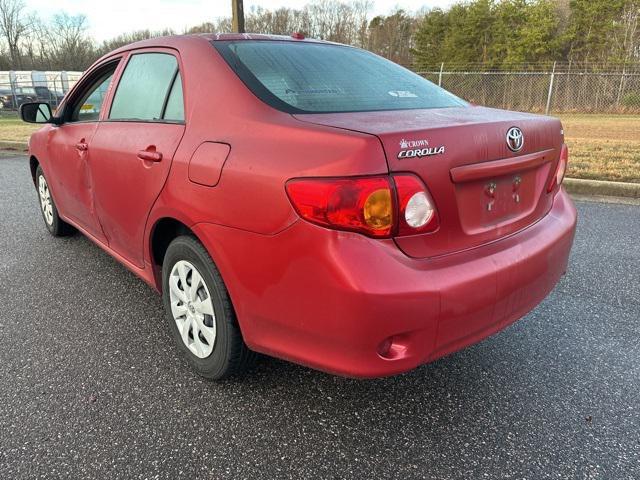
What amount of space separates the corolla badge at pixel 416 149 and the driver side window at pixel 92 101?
7.49ft

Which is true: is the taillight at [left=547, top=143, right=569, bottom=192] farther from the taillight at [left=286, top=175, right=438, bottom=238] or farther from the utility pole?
the utility pole

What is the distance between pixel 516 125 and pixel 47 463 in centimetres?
220

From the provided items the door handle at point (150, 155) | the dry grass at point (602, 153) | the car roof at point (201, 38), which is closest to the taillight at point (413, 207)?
the door handle at point (150, 155)

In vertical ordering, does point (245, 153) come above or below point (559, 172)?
above

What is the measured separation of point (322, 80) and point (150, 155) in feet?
2.88

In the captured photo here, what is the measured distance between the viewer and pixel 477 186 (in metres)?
1.88

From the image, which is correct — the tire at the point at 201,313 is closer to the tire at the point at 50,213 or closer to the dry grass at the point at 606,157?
the tire at the point at 50,213

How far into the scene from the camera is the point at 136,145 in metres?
2.56

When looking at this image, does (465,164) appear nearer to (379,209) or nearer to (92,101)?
(379,209)

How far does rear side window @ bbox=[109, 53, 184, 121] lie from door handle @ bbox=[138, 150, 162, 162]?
7.2 inches

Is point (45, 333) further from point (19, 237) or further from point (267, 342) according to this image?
point (19, 237)

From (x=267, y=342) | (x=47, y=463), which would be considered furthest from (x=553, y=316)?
(x=47, y=463)

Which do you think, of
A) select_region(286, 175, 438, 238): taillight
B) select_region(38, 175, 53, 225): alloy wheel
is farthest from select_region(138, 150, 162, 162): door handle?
select_region(38, 175, 53, 225): alloy wheel

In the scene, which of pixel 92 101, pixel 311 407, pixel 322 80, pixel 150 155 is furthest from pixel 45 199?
pixel 311 407
